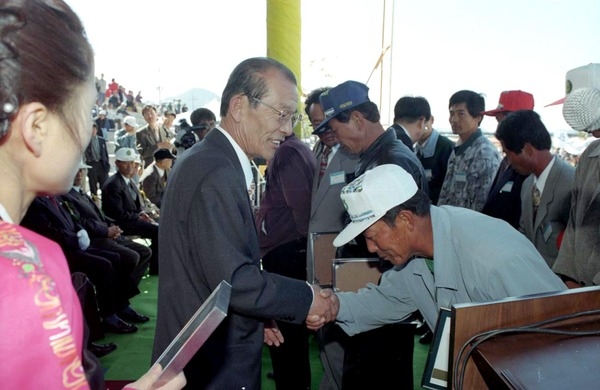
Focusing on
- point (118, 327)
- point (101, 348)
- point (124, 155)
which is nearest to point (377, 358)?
point (101, 348)

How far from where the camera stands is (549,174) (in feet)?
10.4

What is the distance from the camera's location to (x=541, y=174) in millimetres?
3223

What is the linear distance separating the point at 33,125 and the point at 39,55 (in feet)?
0.32

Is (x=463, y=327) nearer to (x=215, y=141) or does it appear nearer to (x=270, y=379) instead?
(x=215, y=141)

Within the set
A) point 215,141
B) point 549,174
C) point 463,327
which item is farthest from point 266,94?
point 549,174

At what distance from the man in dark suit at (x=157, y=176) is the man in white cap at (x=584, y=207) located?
5368 mm

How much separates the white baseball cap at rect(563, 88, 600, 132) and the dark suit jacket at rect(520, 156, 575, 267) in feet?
1.93

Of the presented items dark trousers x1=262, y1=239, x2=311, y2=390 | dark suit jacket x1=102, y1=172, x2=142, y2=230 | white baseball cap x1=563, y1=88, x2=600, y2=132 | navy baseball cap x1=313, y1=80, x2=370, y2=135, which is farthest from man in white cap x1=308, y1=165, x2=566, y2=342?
dark suit jacket x1=102, y1=172, x2=142, y2=230

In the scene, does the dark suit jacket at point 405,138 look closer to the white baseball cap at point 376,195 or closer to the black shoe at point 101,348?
the white baseball cap at point 376,195

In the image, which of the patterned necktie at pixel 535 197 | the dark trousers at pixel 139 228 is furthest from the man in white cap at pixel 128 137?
the patterned necktie at pixel 535 197

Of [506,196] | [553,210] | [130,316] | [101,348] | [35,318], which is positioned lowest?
[130,316]

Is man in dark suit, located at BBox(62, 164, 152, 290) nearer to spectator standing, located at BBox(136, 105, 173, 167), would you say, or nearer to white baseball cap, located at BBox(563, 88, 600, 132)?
white baseball cap, located at BBox(563, 88, 600, 132)

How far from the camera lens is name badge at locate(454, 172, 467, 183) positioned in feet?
14.8

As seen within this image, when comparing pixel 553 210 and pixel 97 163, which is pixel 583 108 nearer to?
pixel 553 210
